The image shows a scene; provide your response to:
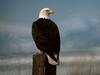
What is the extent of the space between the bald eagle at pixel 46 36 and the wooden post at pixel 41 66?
1113 millimetres

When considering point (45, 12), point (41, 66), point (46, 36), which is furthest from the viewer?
point (45, 12)

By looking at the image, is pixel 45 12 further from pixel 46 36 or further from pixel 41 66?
pixel 41 66

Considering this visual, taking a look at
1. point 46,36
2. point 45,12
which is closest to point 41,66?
point 46,36

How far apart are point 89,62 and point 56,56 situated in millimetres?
11215

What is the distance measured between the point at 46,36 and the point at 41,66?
7.15 ft

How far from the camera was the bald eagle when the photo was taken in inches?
332

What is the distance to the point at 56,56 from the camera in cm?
806

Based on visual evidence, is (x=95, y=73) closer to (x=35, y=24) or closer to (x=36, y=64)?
(x=35, y=24)

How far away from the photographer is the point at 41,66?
6.71 metres

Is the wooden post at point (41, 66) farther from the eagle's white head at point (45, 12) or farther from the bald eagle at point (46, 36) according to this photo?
the eagle's white head at point (45, 12)

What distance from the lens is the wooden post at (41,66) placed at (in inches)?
262

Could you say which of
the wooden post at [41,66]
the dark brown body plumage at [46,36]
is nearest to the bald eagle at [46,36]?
the dark brown body plumage at [46,36]

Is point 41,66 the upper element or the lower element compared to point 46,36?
lower

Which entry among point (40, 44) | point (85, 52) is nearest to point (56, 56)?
point (40, 44)
